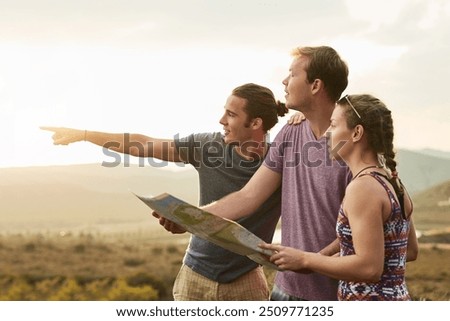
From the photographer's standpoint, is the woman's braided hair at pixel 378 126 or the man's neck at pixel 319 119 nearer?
the woman's braided hair at pixel 378 126

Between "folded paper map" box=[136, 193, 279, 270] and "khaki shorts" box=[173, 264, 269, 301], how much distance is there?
0.69 meters

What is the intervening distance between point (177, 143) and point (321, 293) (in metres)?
1.17

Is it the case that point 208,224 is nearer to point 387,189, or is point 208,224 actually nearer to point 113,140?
point 387,189

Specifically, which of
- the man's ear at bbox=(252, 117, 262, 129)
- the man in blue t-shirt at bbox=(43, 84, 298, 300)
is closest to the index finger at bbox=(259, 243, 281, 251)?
the man in blue t-shirt at bbox=(43, 84, 298, 300)

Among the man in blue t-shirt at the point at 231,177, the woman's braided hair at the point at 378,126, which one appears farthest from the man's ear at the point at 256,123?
the woman's braided hair at the point at 378,126

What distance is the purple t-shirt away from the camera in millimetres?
3098

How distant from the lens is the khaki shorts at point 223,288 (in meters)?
3.61

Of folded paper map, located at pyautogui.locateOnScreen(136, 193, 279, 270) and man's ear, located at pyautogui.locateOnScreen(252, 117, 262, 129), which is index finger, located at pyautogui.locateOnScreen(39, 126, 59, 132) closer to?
man's ear, located at pyautogui.locateOnScreen(252, 117, 262, 129)

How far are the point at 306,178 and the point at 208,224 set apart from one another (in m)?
0.51

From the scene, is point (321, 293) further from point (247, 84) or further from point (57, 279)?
point (57, 279)

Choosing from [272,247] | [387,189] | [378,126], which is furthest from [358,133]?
[272,247]

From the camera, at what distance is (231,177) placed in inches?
144

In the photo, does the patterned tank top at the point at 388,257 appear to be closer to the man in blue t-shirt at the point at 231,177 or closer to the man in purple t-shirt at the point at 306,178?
the man in purple t-shirt at the point at 306,178

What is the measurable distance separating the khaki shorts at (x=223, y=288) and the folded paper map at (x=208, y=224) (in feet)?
2.27
